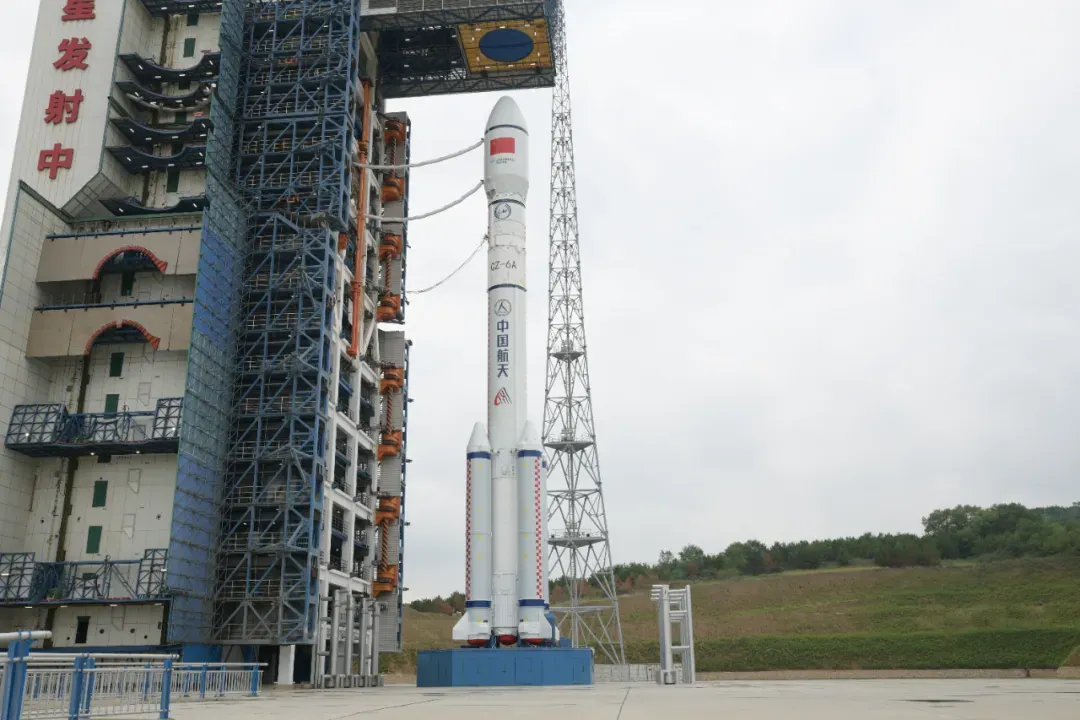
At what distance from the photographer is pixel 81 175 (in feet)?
163

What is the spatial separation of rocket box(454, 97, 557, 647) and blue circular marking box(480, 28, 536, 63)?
17035mm

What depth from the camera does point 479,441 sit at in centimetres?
4403

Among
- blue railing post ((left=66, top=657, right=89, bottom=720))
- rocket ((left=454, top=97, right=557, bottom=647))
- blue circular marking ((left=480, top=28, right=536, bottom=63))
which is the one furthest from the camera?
blue circular marking ((left=480, top=28, right=536, bottom=63))

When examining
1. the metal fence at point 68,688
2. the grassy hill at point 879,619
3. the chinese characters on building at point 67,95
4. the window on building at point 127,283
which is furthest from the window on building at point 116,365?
the grassy hill at point 879,619

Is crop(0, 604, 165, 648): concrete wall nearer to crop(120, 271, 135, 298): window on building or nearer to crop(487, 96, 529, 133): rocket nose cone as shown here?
crop(120, 271, 135, 298): window on building

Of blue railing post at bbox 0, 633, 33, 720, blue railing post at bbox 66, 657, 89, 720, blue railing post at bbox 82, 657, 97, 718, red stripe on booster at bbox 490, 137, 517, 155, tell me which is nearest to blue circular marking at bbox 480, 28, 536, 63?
red stripe on booster at bbox 490, 137, 517, 155

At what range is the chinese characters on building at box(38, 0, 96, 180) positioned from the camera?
49969 mm

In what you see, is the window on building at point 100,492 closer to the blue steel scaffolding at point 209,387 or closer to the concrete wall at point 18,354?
the concrete wall at point 18,354

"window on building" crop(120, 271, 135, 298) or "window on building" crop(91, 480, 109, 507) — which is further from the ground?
"window on building" crop(120, 271, 135, 298)

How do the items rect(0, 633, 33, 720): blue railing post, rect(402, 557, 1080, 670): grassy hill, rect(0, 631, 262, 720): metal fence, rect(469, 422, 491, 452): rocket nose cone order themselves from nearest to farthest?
rect(0, 633, 33, 720): blue railing post → rect(0, 631, 262, 720): metal fence → rect(469, 422, 491, 452): rocket nose cone → rect(402, 557, 1080, 670): grassy hill

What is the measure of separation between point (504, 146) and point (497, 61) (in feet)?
48.3

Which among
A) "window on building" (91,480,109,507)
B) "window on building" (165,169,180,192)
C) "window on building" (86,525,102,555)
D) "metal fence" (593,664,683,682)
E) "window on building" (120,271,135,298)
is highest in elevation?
"window on building" (165,169,180,192)

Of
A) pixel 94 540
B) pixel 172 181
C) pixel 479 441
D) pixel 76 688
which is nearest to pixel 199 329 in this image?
pixel 94 540

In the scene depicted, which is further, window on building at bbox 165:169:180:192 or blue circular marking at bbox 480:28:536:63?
blue circular marking at bbox 480:28:536:63
